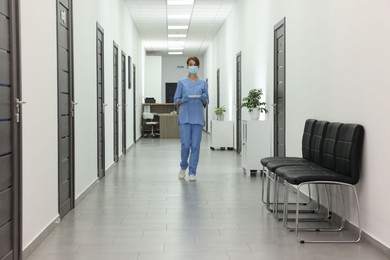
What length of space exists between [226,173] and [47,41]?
409 centimetres

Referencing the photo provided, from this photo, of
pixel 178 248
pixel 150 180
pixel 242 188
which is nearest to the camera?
pixel 178 248

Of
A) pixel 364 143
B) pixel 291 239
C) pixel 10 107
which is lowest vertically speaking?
pixel 291 239

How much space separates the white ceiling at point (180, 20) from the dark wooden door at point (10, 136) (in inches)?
318

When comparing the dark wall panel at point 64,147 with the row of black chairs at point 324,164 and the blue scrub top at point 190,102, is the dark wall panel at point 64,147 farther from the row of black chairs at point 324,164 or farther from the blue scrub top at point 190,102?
the blue scrub top at point 190,102

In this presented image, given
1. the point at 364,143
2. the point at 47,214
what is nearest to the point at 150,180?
the point at 47,214

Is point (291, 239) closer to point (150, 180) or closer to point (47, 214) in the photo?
point (47, 214)

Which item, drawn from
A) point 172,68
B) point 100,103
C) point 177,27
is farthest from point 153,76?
point 100,103

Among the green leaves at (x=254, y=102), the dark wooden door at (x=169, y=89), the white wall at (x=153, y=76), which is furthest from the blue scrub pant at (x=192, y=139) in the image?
the dark wooden door at (x=169, y=89)

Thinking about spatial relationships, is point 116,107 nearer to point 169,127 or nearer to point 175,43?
point 169,127

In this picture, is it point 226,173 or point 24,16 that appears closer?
point 24,16

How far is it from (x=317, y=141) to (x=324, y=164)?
279mm

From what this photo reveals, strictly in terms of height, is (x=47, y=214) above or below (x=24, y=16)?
below

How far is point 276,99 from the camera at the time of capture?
22.3 feet

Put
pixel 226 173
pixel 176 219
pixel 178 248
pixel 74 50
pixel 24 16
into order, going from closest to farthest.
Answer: pixel 24 16
pixel 178 248
pixel 176 219
pixel 74 50
pixel 226 173
